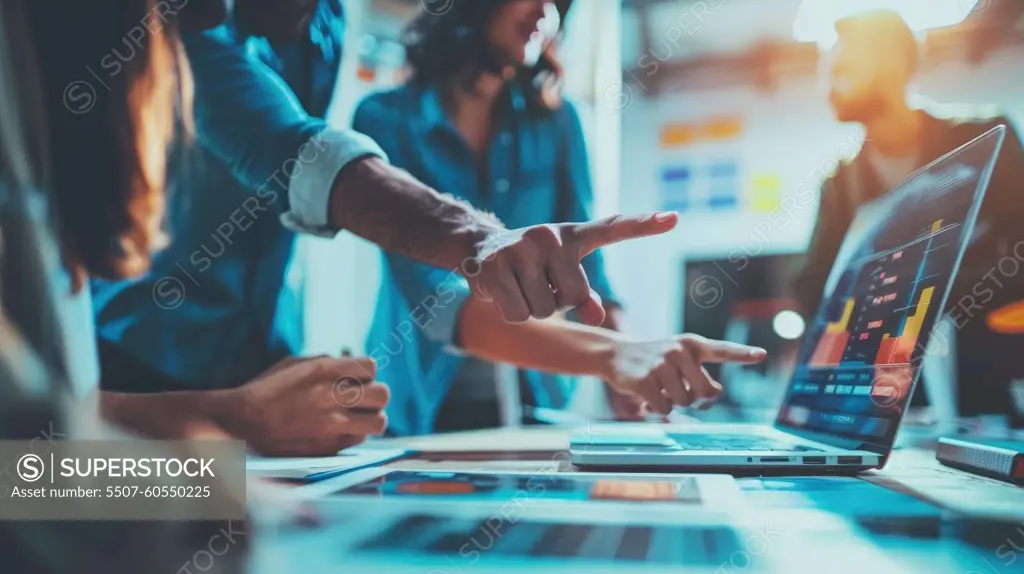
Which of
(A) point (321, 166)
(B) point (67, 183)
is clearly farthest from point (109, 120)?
(A) point (321, 166)

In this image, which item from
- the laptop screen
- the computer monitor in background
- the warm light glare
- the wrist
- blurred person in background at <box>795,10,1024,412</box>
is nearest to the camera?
the laptop screen

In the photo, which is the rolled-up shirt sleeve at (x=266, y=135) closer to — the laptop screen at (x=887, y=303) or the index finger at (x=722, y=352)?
the index finger at (x=722, y=352)

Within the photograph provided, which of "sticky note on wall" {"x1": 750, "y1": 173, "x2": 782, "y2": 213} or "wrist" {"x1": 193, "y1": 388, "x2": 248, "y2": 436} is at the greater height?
"sticky note on wall" {"x1": 750, "y1": 173, "x2": 782, "y2": 213}

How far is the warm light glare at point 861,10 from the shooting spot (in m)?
1.14

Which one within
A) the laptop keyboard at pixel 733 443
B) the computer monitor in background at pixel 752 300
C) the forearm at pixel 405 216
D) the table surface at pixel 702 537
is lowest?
the table surface at pixel 702 537

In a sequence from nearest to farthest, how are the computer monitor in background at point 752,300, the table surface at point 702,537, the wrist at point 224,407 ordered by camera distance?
the table surface at point 702,537
the wrist at point 224,407
the computer monitor in background at point 752,300

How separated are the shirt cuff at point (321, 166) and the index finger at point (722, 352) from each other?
0.53m

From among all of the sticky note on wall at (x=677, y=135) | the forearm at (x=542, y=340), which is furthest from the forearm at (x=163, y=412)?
the sticky note on wall at (x=677, y=135)

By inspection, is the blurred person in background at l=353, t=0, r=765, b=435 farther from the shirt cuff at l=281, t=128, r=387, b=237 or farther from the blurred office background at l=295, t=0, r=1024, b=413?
the shirt cuff at l=281, t=128, r=387, b=237

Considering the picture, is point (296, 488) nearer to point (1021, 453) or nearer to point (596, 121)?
point (1021, 453)

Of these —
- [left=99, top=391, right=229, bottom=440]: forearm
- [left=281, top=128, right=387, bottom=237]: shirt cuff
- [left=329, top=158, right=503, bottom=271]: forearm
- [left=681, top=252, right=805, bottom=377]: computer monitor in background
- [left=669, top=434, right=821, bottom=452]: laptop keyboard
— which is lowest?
[left=669, top=434, right=821, bottom=452]: laptop keyboard

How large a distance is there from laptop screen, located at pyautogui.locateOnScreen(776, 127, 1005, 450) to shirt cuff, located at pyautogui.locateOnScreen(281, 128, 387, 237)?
2.18 ft

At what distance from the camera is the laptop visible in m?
0.66

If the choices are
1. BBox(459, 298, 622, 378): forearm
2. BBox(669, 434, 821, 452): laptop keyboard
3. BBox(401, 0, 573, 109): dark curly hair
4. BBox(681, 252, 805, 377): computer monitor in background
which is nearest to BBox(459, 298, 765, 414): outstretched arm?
BBox(459, 298, 622, 378): forearm
